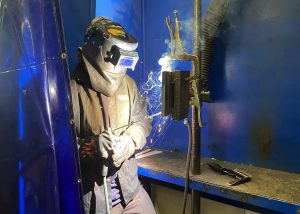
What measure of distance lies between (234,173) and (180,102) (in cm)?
56

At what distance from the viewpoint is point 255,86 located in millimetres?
1641

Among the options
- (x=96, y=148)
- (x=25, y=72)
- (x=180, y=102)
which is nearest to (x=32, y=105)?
(x=25, y=72)

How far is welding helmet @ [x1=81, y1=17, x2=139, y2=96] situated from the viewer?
1285mm

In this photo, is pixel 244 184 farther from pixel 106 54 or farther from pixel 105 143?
pixel 106 54

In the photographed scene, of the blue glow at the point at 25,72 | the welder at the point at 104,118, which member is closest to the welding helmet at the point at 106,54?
the welder at the point at 104,118

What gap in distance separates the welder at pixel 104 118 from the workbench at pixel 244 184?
0.28 m

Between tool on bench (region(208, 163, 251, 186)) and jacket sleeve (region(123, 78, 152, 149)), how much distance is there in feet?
1.50

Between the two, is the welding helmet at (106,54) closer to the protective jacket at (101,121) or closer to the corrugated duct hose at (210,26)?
the protective jacket at (101,121)

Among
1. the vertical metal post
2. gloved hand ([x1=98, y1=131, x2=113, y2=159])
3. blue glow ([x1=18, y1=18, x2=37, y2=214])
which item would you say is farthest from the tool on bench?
blue glow ([x1=18, y1=18, x2=37, y2=214])

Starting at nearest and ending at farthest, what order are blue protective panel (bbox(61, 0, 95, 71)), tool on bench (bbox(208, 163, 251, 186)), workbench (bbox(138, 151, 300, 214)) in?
workbench (bbox(138, 151, 300, 214)) < tool on bench (bbox(208, 163, 251, 186)) < blue protective panel (bbox(61, 0, 95, 71))

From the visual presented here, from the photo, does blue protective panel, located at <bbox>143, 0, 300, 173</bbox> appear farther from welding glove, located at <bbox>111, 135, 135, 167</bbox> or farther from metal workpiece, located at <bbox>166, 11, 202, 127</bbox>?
welding glove, located at <bbox>111, 135, 135, 167</bbox>

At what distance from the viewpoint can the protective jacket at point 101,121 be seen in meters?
1.31

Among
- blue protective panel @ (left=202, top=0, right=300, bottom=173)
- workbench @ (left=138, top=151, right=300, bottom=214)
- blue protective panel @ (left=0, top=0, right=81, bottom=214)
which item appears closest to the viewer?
blue protective panel @ (left=0, top=0, right=81, bottom=214)

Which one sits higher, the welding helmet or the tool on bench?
the welding helmet
